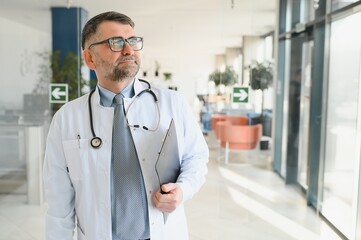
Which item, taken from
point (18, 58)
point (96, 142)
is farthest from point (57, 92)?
point (96, 142)

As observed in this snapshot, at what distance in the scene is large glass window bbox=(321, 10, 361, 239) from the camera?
11.3ft

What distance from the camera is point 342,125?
379cm

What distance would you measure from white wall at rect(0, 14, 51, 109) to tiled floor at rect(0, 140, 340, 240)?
5.77ft

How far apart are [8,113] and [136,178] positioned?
13.8 ft

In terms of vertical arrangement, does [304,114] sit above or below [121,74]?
below

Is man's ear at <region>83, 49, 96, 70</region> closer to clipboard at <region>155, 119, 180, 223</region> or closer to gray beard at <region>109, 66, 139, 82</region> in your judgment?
gray beard at <region>109, 66, 139, 82</region>

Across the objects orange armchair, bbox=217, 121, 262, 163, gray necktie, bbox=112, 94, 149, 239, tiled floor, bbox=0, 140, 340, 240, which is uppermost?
gray necktie, bbox=112, 94, 149, 239

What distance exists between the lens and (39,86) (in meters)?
5.18

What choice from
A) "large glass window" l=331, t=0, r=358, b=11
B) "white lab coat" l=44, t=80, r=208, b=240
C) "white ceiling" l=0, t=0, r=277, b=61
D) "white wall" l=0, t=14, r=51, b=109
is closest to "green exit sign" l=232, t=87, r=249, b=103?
"white ceiling" l=0, t=0, r=277, b=61

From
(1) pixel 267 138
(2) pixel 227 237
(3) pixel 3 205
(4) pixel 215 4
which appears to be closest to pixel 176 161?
(2) pixel 227 237

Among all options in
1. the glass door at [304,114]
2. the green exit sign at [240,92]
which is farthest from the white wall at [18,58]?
the glass door at [304,114]

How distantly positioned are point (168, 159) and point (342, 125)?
310 cm

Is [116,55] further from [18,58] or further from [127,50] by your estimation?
[18,58]

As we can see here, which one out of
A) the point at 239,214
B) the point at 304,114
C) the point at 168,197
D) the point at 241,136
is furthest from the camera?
the point at 241,136
